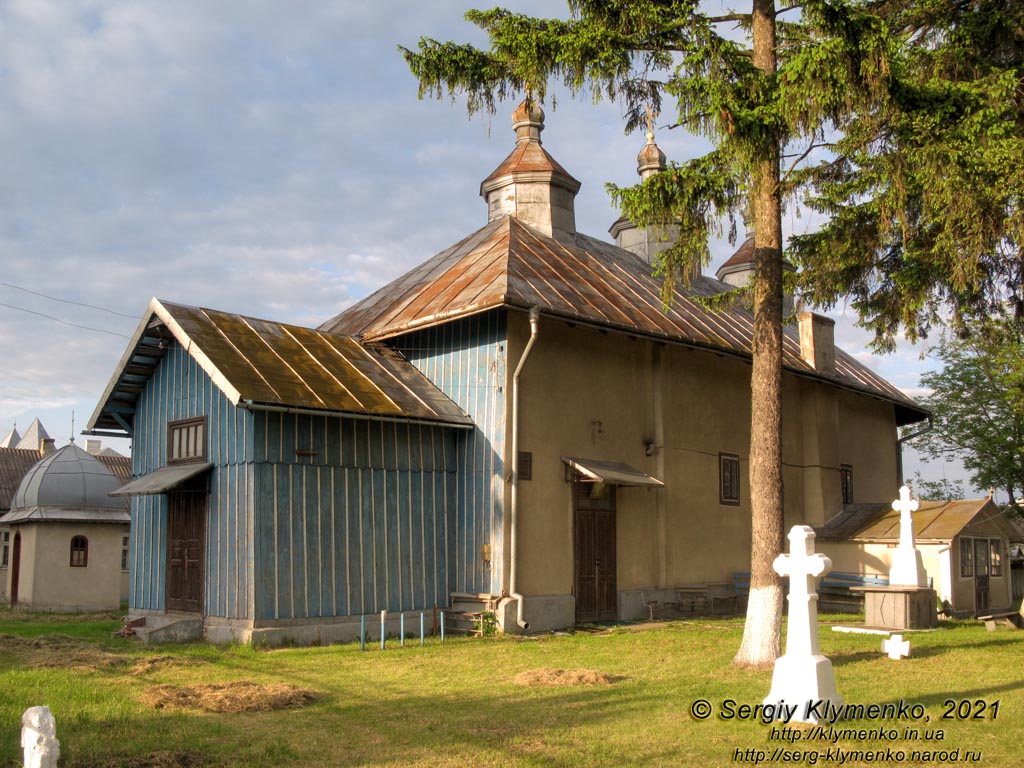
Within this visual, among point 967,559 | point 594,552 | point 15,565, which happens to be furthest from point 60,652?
point 967,559

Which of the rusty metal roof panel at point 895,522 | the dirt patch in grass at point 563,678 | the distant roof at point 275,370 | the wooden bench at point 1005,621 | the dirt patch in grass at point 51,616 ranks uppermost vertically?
the distant roof at point 275,370

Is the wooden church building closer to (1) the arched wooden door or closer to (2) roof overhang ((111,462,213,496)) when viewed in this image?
(2) roof overhang ((111,462,213,496))

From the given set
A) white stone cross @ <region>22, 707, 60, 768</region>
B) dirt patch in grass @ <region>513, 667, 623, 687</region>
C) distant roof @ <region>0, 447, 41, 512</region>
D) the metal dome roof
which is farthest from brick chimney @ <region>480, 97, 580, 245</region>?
distant roof @ <region>0, 447, 41, 512</region>

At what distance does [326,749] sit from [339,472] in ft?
25.2

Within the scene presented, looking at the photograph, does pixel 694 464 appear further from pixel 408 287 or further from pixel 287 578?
pixel 287 578

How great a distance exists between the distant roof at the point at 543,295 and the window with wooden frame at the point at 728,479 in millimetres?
2206

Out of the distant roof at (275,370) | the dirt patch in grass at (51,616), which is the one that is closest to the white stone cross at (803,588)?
the distant roof at (275,370)

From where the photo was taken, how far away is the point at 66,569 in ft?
76.6

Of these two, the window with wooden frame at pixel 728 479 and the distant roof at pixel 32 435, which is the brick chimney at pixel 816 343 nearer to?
the window with wooden frame at pixel 728 479

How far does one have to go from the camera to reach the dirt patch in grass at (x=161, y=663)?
10.8m

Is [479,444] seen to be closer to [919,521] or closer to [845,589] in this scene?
[845,589]

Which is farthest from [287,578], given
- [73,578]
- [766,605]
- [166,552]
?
[73,578]

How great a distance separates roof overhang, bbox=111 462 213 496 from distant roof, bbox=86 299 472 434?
1.40 meters

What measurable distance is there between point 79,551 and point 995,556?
67.5 ft
